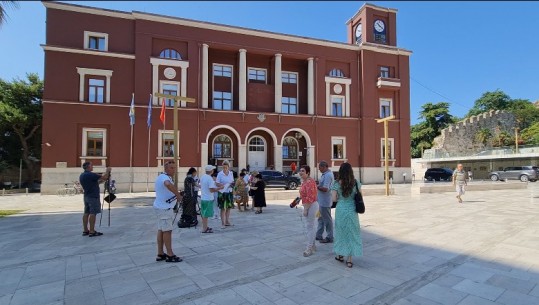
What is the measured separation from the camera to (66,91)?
76.5 ft

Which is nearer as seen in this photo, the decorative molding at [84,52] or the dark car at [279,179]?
the decorative molding at [84,52]

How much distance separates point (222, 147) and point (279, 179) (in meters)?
7.84

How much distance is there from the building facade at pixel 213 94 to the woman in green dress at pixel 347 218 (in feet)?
56.1

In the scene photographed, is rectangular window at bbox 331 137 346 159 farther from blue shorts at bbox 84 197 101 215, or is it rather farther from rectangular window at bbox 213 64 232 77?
blue shorts at bbox 84 197 101 215

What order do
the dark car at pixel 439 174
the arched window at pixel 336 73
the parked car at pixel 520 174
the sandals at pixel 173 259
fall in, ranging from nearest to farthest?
the sandals at pixel 173 259, the parked car at pixel 520 174, the arched window at pixel 336 73, the dark car at pixel 439 174

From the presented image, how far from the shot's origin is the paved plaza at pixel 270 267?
4066 millimetres

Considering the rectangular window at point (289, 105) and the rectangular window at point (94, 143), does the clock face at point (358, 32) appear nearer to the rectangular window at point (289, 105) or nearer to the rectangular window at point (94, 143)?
the rectangular window at point (289, 105)

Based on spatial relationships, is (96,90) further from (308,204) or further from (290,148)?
(308,204)

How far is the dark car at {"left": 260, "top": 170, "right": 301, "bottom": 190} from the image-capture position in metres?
23.5

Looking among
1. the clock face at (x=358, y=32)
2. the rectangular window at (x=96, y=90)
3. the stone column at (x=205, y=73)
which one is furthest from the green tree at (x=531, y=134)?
the rectangular window at (x=96, y=90)

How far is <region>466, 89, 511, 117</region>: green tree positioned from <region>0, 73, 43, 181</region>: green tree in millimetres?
76485

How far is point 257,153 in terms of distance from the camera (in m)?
29.8

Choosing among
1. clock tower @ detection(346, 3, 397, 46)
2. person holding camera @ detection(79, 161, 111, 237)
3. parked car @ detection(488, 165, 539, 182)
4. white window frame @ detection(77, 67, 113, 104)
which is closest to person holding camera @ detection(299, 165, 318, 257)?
person holding camera @ detection(79, 161, 111, 237)

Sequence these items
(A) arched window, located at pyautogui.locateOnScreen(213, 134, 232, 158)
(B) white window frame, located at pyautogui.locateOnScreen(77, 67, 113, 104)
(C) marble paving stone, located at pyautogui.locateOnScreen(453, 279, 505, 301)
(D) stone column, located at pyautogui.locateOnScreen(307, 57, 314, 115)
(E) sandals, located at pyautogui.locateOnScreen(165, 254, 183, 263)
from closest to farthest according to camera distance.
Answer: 1. (C) marble paving stone, located at pyautogui.locateOnScreen(453, 279, 505, 301)
2. (E) sandals, located at pyautogui.locateOnScreen(165, 254, 183, 263)
3. (B) white window frame, located at pyautogui.locateOnScreen(77, 67, 113, 104)
4. (A) arched window, located at pyautogui.locateOnScreen(213, 134, 232, 158)
5. (D) stone column, located at pyautogui.locateOnScreen(307, 57, 314, 115)
